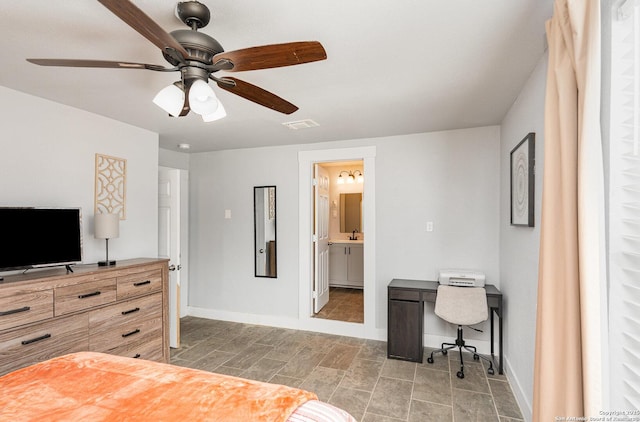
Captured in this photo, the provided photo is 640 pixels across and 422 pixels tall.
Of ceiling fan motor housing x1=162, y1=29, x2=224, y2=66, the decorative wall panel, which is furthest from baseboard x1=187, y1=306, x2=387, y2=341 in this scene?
ceiling fan motor housing x1=162, y1=29, x2=224, y2=66

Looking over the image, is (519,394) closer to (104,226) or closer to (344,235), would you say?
(104,226)

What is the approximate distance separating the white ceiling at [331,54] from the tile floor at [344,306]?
104 inches

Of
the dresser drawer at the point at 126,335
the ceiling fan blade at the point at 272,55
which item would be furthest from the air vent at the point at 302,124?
the dresser drawer at the point at 126,335

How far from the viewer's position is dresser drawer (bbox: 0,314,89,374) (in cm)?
205

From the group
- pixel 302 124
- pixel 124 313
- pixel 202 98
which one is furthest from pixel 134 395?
pixel 302 124

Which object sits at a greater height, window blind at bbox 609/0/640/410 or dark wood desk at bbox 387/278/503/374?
window blind at bbox 609/0/640/410

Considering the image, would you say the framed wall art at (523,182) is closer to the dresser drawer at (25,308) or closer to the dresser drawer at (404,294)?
the dresser drawer at (404,294)

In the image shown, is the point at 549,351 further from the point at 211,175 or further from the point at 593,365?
the point at 211,175

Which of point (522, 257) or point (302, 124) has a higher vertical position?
point (302, 124)

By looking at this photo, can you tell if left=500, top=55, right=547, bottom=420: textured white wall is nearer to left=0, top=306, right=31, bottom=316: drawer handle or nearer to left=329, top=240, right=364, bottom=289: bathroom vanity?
left=329, top=240, right=364, bottom=289: bathroom vanity

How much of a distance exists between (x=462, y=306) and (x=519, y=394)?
0.80m

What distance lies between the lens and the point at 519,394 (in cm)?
253

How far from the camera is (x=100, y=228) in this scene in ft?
9.27

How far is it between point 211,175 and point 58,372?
11.6 feet
